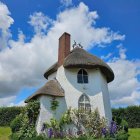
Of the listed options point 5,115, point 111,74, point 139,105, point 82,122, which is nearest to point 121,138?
point 82,122

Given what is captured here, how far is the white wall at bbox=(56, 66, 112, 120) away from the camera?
24.1m

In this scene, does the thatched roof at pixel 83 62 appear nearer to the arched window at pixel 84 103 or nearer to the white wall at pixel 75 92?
the white wall at pixel 75 92

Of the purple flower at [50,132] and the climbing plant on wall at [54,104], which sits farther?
the climbing plant on wall at [54,104]

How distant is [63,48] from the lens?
26.2 meters

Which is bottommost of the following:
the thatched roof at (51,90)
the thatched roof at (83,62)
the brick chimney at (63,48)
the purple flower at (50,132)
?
the purple flower at (50,132)

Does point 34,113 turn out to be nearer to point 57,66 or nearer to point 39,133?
point 39,133

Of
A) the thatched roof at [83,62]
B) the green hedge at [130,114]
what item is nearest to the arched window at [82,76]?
the thatched roof at [83,62]

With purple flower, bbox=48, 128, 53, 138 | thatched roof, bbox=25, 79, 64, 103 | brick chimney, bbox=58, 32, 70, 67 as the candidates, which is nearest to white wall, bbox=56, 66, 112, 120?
thatched roof, bbox=25, 79, 64, 103

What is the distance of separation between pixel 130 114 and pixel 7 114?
1702cm

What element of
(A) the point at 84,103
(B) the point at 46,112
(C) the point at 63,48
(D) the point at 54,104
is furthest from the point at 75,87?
(C) the point at 63,48

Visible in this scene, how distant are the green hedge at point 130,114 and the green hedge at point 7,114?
13.8 metres

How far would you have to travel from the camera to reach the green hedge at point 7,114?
37.2 m

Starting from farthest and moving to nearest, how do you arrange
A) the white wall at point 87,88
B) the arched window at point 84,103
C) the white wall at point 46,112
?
the white wall at point 87,88 < the arched window at point 84,103 < the white wall at point 46,112

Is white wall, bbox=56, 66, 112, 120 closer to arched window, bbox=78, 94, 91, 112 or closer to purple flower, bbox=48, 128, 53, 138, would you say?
arched window, bbox=78, 94, 91, 112
